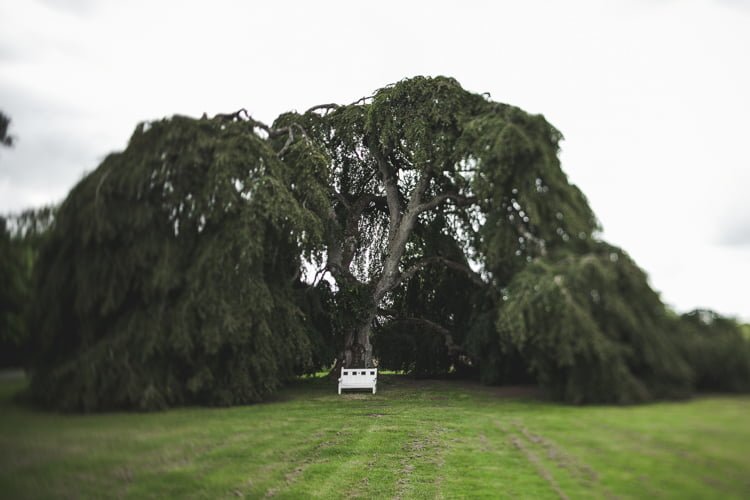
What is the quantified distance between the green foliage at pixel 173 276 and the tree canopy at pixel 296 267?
0.01 m

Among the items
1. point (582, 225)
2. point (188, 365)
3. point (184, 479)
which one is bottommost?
point (184, 479)

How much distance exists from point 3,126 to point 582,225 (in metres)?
2.80

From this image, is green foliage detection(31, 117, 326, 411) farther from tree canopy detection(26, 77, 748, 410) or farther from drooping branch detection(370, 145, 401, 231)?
drooping branch detection(370, 145, 401, 231)

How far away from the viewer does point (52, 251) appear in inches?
95.7

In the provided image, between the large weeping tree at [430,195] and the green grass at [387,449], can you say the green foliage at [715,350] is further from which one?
the large weeping tree at [430,195]

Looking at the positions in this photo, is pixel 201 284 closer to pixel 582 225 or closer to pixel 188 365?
pixel 188 365

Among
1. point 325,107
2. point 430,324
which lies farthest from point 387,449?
point 325,107

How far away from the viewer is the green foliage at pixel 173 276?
2490 millimetres

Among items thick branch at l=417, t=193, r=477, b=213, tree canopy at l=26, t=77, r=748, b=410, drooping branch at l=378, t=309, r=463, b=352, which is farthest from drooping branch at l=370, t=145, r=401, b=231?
drooping branch at l=378, t=309, r=463, b=352

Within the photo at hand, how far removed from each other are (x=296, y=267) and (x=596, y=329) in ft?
9.64

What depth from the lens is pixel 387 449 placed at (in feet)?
14.3

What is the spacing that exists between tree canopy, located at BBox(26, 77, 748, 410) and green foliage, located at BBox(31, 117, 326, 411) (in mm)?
10

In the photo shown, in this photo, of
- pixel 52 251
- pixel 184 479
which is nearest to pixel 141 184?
pixel 52 251

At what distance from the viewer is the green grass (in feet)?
7.18
